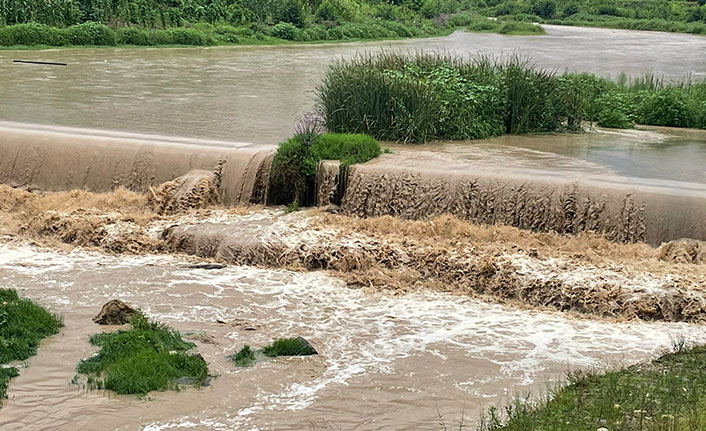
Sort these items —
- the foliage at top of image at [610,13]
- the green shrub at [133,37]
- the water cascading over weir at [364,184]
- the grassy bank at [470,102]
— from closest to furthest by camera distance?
the water cascading over weir at [364,184]
the grassy bank at [470,102]
the green shrub at [133,37]
the foliage at top of image at [610,13]

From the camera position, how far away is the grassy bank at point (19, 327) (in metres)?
7.16

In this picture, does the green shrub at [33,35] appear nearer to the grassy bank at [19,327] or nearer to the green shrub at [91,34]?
the green shrub at [91,34]

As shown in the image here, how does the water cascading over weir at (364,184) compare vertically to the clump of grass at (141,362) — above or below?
above

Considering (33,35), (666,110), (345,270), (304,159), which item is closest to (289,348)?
(345,270)

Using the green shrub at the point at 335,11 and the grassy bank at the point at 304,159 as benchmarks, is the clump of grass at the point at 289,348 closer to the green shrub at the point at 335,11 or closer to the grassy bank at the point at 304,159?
the grassy bank at the point at 304,159

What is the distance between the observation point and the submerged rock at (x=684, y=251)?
9406mm

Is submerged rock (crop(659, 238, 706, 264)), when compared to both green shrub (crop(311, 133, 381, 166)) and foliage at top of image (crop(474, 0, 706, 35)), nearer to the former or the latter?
green shrub (crop(311, 133, 381, 166))

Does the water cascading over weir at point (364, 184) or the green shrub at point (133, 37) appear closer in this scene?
the water cascading over weir at point (364, 184)

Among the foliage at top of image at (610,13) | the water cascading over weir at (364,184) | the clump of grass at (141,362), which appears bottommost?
the clump of grass at (141,362)

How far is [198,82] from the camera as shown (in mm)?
23391

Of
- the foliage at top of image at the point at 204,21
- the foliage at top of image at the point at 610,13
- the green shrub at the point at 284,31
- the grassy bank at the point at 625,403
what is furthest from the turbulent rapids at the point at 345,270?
the foliage at top of image at the point at 610,13

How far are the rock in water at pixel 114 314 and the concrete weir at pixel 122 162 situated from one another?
390 centimetres

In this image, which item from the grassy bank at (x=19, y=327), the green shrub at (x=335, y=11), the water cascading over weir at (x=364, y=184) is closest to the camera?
the grassy bank at (x=19, y=327)

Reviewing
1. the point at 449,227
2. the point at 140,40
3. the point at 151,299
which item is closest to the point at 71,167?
the point at 151,299
